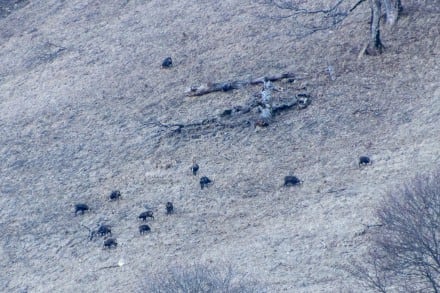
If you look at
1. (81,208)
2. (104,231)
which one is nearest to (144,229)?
(104,231)

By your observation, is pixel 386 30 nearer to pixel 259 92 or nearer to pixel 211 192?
pixel 259 92

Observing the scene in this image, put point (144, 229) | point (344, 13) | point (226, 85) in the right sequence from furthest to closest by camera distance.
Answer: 1. point (344, 13)
2. point (226, 85)
3. point (144, 229)

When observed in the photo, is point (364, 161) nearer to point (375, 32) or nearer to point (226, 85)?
point (375, 32)

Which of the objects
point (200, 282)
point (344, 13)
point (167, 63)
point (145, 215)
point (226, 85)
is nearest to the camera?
point (200, 282)

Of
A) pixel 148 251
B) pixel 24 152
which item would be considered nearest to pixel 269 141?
pixel 148 251

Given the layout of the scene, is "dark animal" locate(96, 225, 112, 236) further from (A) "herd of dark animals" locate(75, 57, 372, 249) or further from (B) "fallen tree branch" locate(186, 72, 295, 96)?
(B) "fallen tree branch" locate(186, 72, 295, 96)

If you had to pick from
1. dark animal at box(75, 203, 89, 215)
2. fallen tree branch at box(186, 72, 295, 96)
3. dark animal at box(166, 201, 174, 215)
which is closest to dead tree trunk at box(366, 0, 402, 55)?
fallen tree branch at box(186, 72, 295, 96)
